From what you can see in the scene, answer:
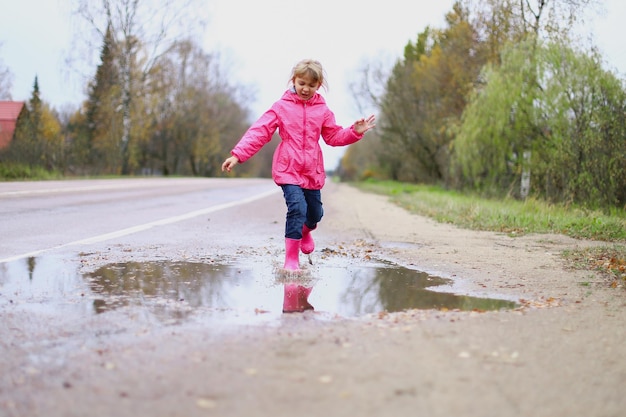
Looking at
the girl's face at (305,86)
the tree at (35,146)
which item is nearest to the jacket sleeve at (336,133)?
the girl's face at (305,86)

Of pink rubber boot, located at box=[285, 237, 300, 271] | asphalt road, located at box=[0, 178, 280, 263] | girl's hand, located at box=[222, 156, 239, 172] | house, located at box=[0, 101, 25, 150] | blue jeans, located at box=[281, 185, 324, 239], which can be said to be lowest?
asphalt road, located at box=[0, 178, 280, 263]

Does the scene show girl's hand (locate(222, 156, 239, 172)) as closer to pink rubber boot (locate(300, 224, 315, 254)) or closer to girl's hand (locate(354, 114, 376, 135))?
pink rubber boot (locate(300, 224, 315, 254))

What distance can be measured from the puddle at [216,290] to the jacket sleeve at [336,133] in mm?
1125

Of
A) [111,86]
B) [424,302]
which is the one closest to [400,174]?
[111,86]

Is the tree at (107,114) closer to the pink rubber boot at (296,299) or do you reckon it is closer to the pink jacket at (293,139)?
the pink jacket at (293,139)

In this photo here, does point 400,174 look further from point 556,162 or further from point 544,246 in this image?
point 544,246

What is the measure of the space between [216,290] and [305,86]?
6.38 feet

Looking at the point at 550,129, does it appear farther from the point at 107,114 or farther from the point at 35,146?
the point at 107,114

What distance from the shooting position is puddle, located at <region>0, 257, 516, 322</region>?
394 centimetres

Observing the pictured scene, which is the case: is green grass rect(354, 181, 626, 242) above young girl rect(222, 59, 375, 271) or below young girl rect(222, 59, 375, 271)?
below

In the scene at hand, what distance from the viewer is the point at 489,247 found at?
759 centimetres

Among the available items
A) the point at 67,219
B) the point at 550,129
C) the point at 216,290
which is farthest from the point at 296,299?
the point at 550,129

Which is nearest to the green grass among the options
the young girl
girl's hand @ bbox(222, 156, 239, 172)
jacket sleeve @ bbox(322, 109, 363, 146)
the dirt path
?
jacket sleeve @ bbox(322, 109, 363, 146)

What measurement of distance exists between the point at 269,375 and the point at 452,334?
1.10 m
